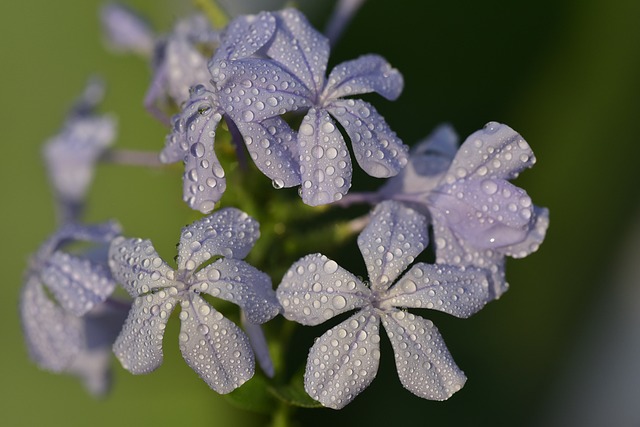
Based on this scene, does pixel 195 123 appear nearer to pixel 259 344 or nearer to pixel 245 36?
pixel 245 36

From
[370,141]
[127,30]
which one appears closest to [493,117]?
[127,30]

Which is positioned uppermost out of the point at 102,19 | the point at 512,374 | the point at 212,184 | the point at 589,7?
the point at 589,7

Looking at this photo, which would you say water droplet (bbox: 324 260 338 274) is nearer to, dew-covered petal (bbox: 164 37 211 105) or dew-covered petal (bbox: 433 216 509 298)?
dew-covered petal (bbox: 433 216 509 298)

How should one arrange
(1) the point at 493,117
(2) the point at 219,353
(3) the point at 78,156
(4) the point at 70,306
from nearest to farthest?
(2) the point at 219,353, (4) the point at 70,306, (3) the point at 78,156, (1) the point at 493,117

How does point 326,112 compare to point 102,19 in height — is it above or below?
above

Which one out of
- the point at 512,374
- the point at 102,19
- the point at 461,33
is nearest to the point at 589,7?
the point at 461,33

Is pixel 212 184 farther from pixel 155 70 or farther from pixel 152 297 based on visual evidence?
pixel 155 70

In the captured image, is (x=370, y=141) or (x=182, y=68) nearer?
(x=370, y=141)
